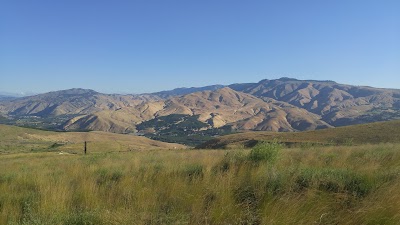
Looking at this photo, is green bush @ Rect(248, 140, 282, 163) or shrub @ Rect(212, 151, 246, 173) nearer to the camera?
shrub @ Rect(212, 151, 246, 173)

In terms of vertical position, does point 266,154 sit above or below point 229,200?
above

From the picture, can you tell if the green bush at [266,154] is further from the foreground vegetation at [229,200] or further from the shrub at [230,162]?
the foreground vegetation at [229,200]

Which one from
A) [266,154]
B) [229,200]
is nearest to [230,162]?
[266,154]

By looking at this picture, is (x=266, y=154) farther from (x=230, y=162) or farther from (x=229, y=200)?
(x=229, y=200)

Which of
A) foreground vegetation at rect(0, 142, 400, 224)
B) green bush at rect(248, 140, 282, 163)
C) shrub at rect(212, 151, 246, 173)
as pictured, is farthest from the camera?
green bush at rect(248, 140, 282, 163)

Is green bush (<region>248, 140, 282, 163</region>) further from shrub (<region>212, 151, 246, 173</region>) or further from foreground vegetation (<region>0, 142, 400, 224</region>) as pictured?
foreground vegetation (<region>0, 142, 400, 224</region>)

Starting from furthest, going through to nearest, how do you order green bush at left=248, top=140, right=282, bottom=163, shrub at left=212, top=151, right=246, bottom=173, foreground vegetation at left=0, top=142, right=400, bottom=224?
green bush at left=248, top=140, right=282, bottom=163
shrub at left=212, top=151, right=246, bottom=173
foreground vegetation at left=0, top=142, right=400, bottom=224

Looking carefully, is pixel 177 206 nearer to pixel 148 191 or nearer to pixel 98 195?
pixel 148 191

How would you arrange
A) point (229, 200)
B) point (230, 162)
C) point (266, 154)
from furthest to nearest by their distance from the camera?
point (266, 154), point (230, 162), point (229, 200)

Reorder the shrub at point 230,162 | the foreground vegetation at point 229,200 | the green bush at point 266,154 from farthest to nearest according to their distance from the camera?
the green bush at point 266,154
the shrub at point 230,162
the foreground vegetation at point 229,200

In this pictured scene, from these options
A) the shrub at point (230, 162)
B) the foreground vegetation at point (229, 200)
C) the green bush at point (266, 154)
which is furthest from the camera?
the green bush at point (266, 154)

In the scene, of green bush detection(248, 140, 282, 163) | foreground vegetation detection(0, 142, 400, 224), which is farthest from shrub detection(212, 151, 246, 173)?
foreground vegetation detection(0, 142, 400, 224)

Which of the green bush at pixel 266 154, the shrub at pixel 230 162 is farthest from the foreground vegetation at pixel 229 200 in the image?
the green bush at pixel 266 154

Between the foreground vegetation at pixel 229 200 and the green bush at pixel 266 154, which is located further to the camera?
the green bush at pixel 266 154
